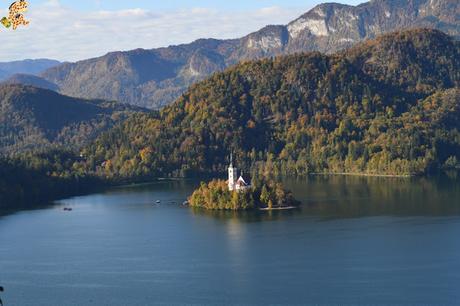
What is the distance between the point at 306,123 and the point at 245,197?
200 feet

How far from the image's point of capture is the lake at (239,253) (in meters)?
44.2

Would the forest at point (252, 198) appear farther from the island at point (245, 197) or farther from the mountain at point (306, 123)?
the mountain at point (306, 123)

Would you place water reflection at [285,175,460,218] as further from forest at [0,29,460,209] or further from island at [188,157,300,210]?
forest at [0,29,460,209]

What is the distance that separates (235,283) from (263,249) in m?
9.74

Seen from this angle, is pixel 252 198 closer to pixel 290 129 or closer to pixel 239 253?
pixel 239 253

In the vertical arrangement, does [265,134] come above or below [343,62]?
below

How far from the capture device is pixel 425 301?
136 feet

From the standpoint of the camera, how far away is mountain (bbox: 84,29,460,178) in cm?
11856

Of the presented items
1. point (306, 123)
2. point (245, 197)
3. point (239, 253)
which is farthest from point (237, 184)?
point (306, 123)

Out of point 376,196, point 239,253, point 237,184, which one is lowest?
point 239,253

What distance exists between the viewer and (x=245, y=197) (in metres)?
77.7

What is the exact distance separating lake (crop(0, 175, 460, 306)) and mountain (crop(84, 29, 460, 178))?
3353 centimetres

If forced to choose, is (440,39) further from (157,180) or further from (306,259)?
(306,259)

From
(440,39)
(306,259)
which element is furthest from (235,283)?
(440,39)
